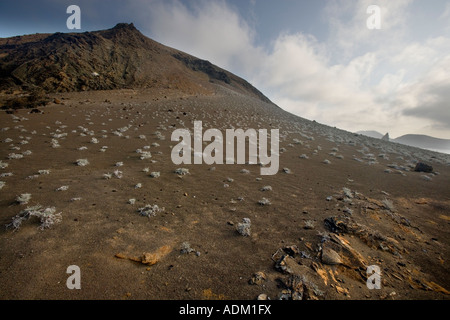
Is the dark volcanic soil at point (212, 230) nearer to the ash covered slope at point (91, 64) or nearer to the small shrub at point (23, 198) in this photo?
the small shrub at point (23, 198)

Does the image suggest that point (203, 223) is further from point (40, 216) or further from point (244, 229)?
point (40, 216)

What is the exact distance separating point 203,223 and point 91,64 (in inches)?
1706

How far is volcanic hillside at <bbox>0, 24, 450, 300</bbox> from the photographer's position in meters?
4.27

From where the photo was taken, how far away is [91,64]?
117 ft

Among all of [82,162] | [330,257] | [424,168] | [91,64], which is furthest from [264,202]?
[91,64]

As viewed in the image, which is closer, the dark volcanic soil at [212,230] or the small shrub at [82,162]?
the dark volcanic soil at [212,230]

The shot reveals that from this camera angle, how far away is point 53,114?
20.3 metres

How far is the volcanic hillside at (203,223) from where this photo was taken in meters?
4.27

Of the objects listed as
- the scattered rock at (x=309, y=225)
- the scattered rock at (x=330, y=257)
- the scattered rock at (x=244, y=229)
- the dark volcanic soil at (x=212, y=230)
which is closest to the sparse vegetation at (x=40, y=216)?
the dark volcanic soil at (x=212, y=230)

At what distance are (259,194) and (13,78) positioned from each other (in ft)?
137

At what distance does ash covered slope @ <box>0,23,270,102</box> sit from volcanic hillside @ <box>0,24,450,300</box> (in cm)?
1963

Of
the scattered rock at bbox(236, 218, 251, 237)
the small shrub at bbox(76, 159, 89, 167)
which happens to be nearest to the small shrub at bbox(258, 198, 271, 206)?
the scattered rock at bbox(236, 218, 251, 237)

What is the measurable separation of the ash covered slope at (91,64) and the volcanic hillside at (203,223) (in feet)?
64.4

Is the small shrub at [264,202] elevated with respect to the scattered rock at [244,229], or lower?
elevated
